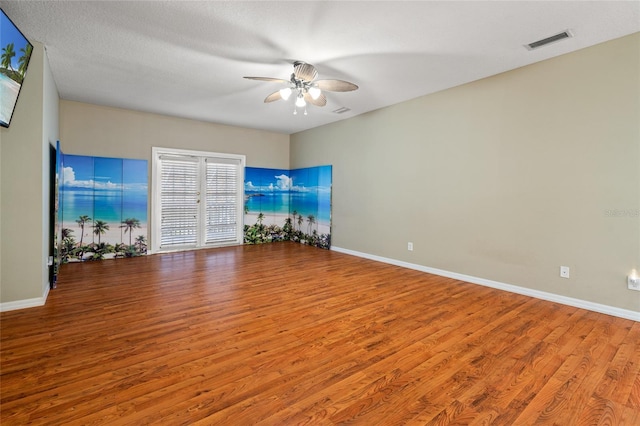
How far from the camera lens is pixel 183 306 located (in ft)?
11.0

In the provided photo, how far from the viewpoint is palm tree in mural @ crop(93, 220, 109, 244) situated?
5.68 m

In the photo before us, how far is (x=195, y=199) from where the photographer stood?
683cm

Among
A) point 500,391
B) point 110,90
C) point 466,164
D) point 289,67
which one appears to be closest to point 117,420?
point 500,391

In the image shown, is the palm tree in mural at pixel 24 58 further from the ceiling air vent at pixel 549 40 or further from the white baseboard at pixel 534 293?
the white baseboard at pixel 534 293

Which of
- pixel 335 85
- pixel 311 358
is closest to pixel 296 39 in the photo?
pixel 335 85

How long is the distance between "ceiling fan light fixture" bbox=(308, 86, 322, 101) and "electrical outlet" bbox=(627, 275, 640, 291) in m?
4.00

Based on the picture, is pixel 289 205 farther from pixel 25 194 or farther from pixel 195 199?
pixel 25 194

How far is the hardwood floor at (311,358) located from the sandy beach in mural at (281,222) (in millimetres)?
3200

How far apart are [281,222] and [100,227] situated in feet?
13.0

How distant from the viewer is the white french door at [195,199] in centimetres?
639

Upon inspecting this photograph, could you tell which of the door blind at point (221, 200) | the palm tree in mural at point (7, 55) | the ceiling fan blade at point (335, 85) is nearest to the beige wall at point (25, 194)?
the palm tree in mural at point (7, 55)

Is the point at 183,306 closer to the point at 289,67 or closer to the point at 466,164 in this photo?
the point at 289,67

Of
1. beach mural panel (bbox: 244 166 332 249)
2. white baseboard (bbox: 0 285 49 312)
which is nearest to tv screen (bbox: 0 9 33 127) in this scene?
white baseboard (bbox: 0 285 49 312)

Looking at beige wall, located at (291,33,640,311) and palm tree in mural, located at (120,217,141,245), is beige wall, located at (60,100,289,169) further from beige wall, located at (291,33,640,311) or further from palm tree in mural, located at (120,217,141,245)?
beige wall, located at (291,33,640,311)
